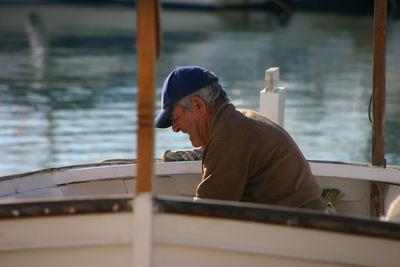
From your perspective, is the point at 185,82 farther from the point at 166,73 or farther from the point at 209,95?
the point at 166,73

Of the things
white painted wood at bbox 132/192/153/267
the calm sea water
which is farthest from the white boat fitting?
the calm sea water

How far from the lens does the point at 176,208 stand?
377 cm

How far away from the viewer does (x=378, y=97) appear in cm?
580

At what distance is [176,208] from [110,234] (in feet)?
0.86

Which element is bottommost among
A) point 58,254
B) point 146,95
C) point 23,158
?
point 23,158

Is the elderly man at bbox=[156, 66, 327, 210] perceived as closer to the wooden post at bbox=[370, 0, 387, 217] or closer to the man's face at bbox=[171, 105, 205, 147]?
the man's face at bbox=[171, 105, 205, 147]

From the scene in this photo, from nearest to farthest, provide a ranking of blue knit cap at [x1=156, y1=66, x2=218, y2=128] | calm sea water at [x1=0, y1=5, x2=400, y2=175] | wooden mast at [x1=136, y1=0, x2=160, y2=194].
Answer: wooden mast at [x1=136, y1=0, x2=160, y2=194] < blue knit cap at [x1=156, y1=66, x2=218, y2=128] < calm sea water at [x1=0, y1=5, x2=400, y2=175]

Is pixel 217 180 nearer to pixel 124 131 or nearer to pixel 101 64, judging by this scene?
pixel 124 131

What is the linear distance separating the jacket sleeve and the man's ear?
24 cm

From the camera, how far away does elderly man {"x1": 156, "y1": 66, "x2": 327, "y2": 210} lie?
444 cm

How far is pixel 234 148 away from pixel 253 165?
5.4 inches

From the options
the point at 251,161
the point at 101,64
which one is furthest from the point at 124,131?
the point at 251,161

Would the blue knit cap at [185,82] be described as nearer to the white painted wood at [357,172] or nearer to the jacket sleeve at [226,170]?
the jacket sleeve at [226,170]

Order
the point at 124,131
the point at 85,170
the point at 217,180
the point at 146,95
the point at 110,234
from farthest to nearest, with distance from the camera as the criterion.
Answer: the point at 124,131
the point at 85,170
the point at 217,180
the point at 110,234
the point at 146,95
